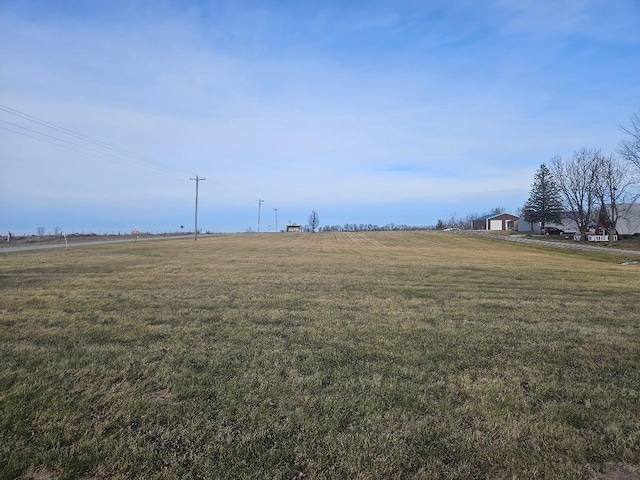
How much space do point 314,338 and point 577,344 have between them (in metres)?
3.86

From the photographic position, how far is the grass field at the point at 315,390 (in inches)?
122

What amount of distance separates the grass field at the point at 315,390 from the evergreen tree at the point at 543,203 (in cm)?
7102

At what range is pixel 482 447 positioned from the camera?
3.29 metres

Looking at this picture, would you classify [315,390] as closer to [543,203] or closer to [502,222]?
[543,203]

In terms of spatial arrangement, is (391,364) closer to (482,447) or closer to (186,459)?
(482,447)

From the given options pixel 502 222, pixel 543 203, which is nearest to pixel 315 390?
pixel 543 203

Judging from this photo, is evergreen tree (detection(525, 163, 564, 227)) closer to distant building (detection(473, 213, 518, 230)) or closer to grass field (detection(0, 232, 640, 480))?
distant building (detection(473, 213, 518, 230))

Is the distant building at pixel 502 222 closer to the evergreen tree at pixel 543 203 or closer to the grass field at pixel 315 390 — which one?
the evergreen tree at pixel 543 203

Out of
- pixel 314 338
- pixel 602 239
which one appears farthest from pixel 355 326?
pixel 602 239

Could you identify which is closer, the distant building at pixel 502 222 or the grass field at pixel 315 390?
the grass field at pixel 315 390

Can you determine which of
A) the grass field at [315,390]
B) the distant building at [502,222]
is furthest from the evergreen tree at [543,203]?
the grass field at [315,390]

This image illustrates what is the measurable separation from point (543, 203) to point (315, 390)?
260 ft

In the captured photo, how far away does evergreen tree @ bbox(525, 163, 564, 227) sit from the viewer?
71875 millimetres

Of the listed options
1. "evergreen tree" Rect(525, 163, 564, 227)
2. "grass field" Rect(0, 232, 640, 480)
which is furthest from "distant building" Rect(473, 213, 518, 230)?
"grass field" Rect(0, 232, 640, 480)
